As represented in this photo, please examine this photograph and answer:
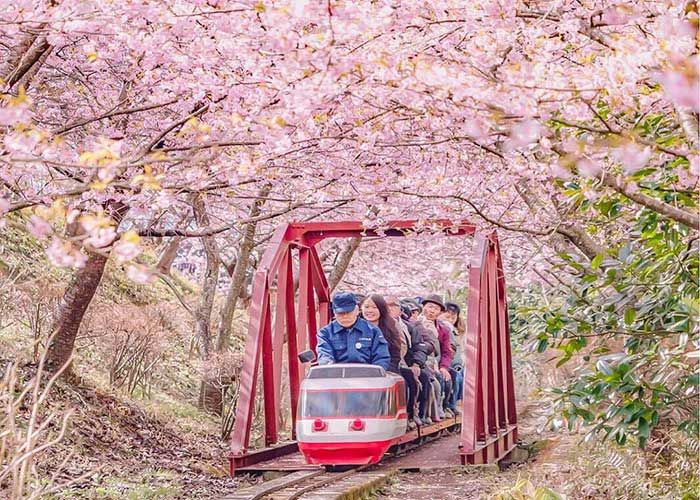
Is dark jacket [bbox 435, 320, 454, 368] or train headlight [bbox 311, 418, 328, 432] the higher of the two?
dark jacket [bbox 435, 320, 454, 368]

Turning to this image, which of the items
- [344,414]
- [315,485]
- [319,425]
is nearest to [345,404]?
[344,414]

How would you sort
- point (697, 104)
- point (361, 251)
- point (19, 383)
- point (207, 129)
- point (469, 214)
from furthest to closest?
point (361, 251), point (19, 383), point (469, 214), point (207, 129), point (697, 104)

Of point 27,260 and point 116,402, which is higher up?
point 27,260

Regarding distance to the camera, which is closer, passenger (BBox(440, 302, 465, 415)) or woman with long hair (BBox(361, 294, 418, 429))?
woman with long hair (BBox(361, 294, 418, 429))

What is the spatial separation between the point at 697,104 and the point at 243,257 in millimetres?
11818

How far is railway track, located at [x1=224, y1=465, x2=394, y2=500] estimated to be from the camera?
9.27m

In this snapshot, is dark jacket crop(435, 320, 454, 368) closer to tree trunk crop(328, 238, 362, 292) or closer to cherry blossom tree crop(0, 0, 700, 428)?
tree trunk crop(328, 238, 362, 292)

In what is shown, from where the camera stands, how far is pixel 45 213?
4.46 m

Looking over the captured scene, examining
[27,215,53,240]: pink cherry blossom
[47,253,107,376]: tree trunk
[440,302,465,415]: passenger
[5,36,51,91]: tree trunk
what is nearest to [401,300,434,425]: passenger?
[440,302,465,415]: passenger

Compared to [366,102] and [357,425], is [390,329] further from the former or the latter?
[366,102]

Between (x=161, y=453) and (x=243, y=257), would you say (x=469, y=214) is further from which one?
(x=243, y=257)

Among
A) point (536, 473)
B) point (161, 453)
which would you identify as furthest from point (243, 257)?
point (536, 473)

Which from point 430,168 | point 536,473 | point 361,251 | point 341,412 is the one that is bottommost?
point 536,473

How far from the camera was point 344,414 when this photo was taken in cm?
1090
